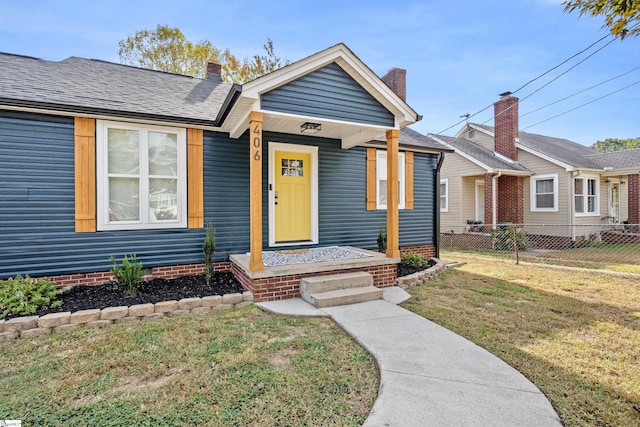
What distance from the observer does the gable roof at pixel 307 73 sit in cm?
424

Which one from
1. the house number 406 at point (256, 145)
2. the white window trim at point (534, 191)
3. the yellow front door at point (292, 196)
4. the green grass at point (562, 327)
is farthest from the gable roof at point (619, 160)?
the house number 406 at point (256, 145)

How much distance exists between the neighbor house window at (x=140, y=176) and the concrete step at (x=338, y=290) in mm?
2610

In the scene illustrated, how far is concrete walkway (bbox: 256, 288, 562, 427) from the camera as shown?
1.94 metres

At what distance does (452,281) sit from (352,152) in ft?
11.2

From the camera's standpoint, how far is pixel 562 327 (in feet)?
11.7

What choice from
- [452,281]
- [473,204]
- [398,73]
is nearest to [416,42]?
[398,73]

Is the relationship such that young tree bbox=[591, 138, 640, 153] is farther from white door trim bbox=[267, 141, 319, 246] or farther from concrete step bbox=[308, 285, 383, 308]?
concrete step bbox=[308, 285, 383, 308]

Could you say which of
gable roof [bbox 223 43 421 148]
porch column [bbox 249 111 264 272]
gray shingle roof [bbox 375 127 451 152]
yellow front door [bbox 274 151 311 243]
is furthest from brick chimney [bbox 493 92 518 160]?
porch column [bbox 249 111 264 272]

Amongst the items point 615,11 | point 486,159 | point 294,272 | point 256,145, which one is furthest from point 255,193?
point 486,159

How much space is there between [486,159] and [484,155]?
682 millimetres

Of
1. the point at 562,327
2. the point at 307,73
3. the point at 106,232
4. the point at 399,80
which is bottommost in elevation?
the point at 562,327

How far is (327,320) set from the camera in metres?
3.73

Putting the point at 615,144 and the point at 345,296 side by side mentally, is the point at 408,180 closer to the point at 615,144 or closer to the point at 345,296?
the point at 345,296

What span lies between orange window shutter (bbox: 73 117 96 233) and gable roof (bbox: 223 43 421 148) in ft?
6.71
